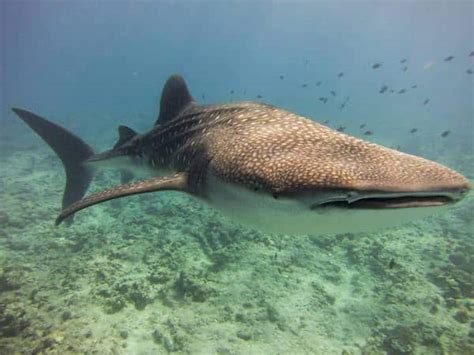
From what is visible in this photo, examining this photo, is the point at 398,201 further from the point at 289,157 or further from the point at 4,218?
the point at 4,218

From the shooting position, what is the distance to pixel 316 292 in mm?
6988

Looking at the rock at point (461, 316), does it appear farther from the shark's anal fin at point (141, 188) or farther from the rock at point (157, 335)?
the shark's anal fin at point (141, 188)

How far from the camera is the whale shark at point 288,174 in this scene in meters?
2.11

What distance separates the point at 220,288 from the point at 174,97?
12.6 feet

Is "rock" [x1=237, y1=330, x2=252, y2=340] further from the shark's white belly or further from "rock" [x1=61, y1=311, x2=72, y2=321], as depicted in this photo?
the shark's white belly

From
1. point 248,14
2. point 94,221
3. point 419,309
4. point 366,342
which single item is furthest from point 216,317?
point 248,14

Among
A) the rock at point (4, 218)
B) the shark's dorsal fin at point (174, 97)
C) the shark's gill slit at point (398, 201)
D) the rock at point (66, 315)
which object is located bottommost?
the rock at point (4, 218)

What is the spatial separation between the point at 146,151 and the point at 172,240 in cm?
317

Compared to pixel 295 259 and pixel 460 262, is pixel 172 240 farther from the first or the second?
pixel 460 262

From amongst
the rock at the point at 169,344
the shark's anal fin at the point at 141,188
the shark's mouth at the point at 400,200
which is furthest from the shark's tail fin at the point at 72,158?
the shark's mouth at the point at 400,200

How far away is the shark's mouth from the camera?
2029 millimetres

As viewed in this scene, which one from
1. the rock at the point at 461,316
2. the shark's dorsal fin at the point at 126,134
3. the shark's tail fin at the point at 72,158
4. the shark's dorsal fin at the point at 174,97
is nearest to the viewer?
the shark's dorsal fin at the point at 174,97

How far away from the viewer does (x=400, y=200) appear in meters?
2.08

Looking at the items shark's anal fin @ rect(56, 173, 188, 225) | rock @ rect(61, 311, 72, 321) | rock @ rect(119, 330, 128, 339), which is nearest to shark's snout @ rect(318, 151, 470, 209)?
shark's anal fin @ rect(56, 173, 188, 225)
